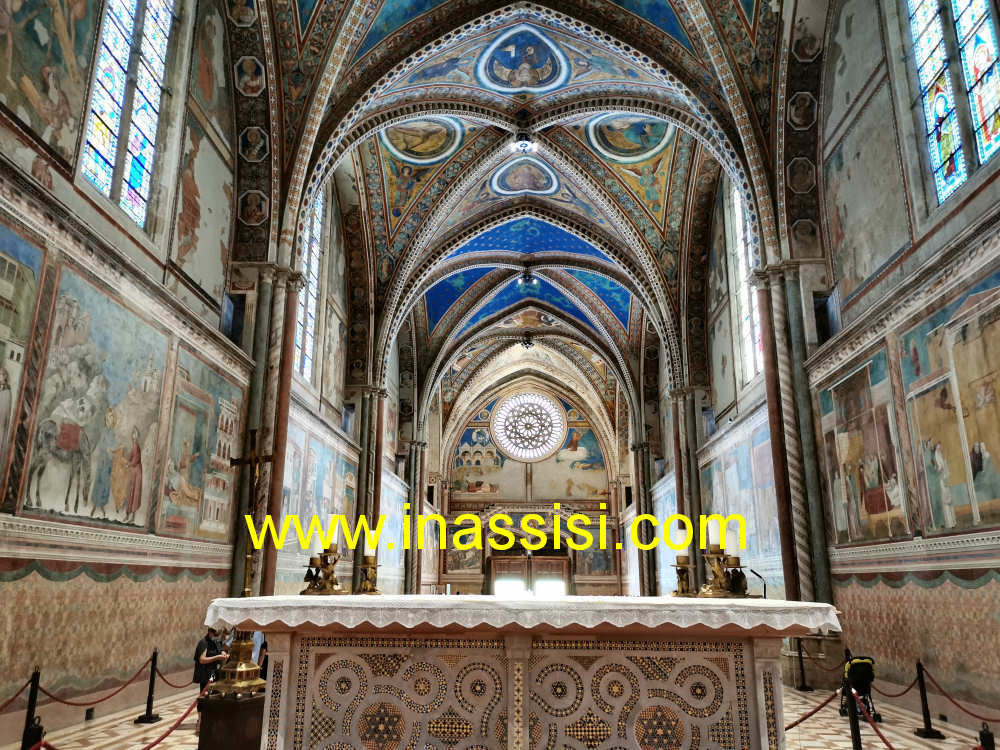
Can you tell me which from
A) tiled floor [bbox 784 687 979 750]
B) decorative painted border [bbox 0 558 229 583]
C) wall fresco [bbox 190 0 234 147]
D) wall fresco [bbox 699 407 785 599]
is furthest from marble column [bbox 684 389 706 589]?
wall fresco [bbox 190 0 234 147]

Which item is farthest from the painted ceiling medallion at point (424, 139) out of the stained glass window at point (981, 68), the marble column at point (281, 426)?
the stained glass window at point (981, 68)

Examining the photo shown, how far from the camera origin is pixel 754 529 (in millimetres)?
13992

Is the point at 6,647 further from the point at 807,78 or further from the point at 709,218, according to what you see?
the point at 709,218

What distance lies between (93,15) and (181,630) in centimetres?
712

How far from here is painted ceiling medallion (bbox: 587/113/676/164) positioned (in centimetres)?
1616

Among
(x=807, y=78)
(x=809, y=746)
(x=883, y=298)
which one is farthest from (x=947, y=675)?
(x=807, y=78)

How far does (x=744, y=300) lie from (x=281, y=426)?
9.17m

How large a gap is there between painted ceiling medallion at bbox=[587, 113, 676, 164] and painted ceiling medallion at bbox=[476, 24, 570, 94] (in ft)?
5.33

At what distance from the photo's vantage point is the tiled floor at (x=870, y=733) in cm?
655

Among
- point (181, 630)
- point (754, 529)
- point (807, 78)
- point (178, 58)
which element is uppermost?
point (807, 78)

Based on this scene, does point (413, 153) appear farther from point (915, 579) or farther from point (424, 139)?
point (915, 579)

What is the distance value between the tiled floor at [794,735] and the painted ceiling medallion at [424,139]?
12.2 m

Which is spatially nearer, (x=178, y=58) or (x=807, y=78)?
(x=178, y=58)

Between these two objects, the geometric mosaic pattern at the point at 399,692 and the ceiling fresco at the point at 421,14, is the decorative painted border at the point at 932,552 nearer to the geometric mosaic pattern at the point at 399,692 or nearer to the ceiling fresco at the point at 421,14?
the geometric mosaic pattern at the point at 399,692
